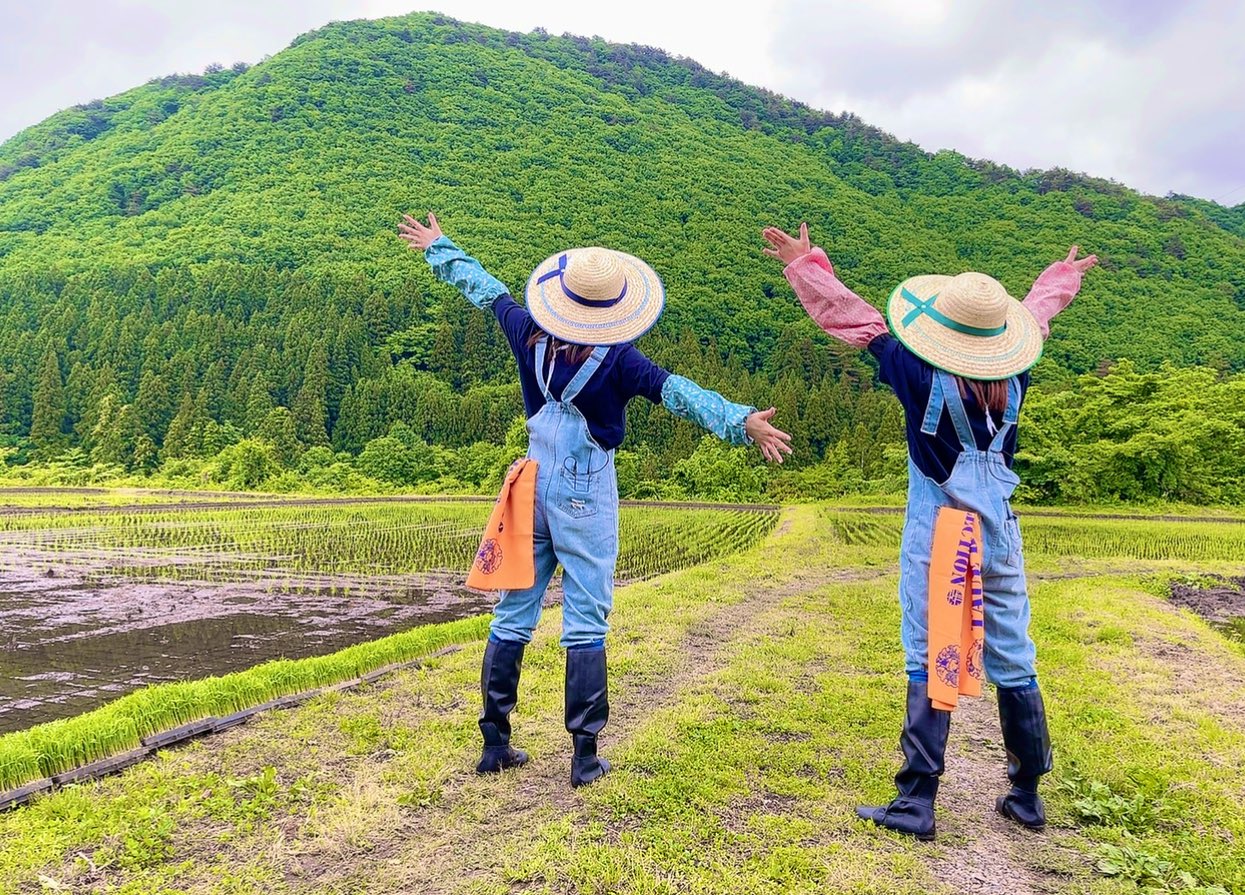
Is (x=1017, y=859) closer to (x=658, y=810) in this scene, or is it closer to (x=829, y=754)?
(x=829, y=754)

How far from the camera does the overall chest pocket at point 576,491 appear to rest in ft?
11.2

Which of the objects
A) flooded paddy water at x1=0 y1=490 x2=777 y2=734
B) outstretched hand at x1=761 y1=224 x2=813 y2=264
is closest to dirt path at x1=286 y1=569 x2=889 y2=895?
outstretched hand at x1=761 y1=224 x2=813 y2=264

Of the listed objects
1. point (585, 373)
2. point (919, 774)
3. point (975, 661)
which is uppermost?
point (585, 373)

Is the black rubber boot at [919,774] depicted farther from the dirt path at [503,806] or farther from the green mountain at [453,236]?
the green mountain at [453,236]

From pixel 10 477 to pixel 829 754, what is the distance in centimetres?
4271

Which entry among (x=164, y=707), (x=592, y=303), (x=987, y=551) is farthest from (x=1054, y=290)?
(x=164, y=707)

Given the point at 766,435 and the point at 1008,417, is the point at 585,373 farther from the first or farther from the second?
the point at 1008,417

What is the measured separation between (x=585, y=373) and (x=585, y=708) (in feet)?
4.78

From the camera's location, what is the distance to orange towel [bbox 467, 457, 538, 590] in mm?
3373

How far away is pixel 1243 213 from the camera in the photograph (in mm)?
88812

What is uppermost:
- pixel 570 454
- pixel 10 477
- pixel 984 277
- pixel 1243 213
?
pixel 1243 213

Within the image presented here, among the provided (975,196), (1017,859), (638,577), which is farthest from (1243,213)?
(1017,859)

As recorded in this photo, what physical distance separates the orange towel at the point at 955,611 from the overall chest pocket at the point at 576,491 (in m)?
1.46

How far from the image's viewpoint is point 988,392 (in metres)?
3.07
